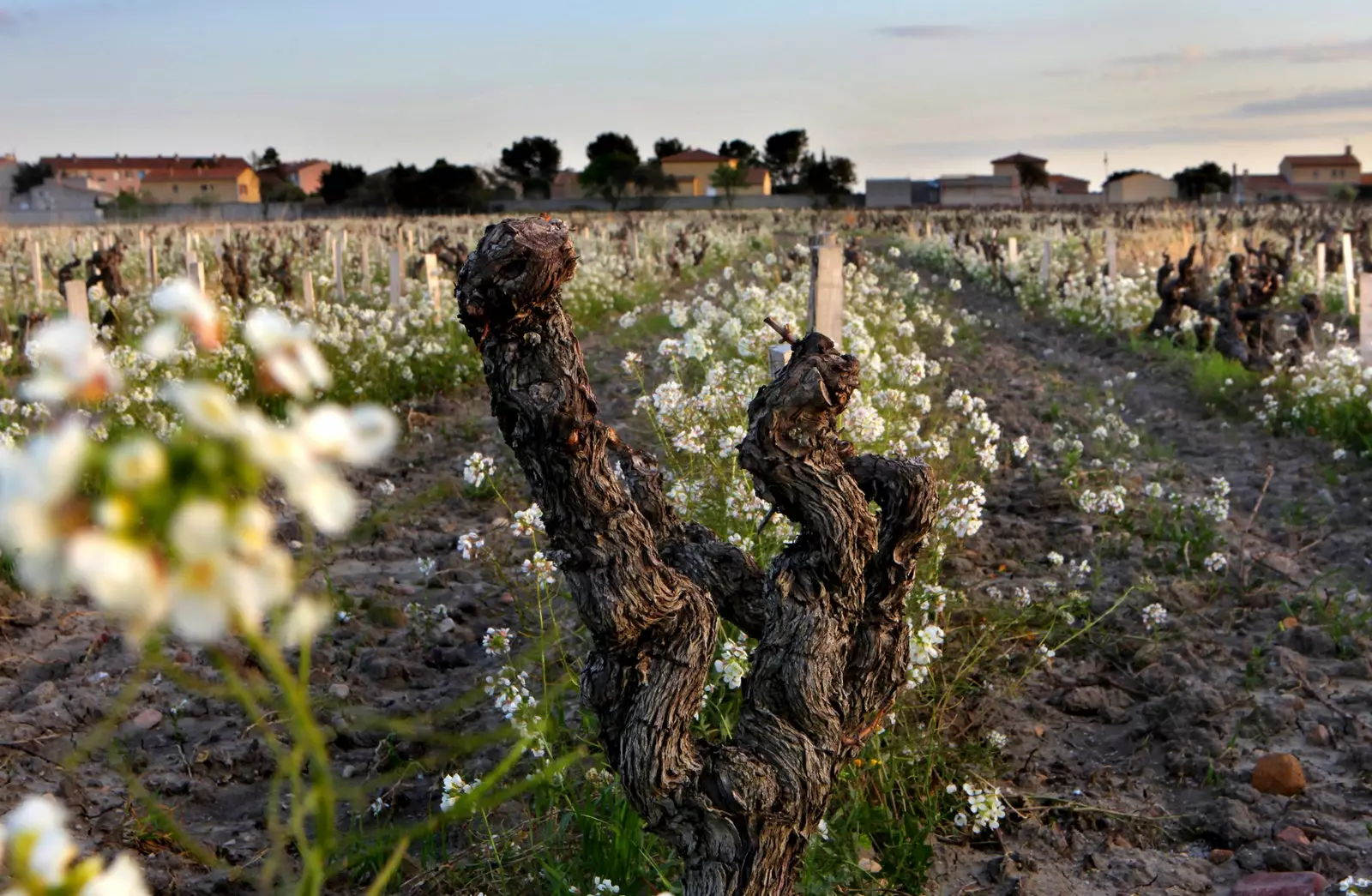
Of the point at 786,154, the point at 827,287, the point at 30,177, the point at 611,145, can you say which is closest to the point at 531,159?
the point at 611,145


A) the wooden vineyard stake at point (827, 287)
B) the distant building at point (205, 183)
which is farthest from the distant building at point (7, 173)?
the wooden vineyard stake at point (827, 287)

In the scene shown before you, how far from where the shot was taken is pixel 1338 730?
16.4 ft

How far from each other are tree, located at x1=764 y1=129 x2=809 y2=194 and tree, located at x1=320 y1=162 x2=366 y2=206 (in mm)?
43637

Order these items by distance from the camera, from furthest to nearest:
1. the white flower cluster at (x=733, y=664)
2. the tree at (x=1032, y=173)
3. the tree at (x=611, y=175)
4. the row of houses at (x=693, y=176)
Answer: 1. the row of houses at (x=693, y=176)
2. the tree at (x=1032, y=173)
3. the tree at (x=611, y=175)
4. the white flower cluster at (x=733, y=664)

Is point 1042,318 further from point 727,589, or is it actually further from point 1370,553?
point 727,589

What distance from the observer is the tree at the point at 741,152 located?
389 ft

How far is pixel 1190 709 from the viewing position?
5.04 m

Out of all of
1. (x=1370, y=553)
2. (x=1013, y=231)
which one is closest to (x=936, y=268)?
(x=1013, y=231)

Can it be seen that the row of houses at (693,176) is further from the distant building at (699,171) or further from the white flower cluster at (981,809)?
the white flower cluster at (981,809)

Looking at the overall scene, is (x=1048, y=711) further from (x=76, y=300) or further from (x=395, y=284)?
(x=395, y=284)

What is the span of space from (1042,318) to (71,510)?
1878 centimetres

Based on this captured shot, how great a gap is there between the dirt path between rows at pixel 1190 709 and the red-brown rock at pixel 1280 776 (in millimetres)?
49


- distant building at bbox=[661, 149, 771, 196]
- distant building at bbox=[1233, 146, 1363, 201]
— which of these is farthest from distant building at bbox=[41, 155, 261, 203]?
distant building at bbox=[1233, 146, 1363, 201]

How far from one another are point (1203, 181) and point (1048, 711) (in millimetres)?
91140
